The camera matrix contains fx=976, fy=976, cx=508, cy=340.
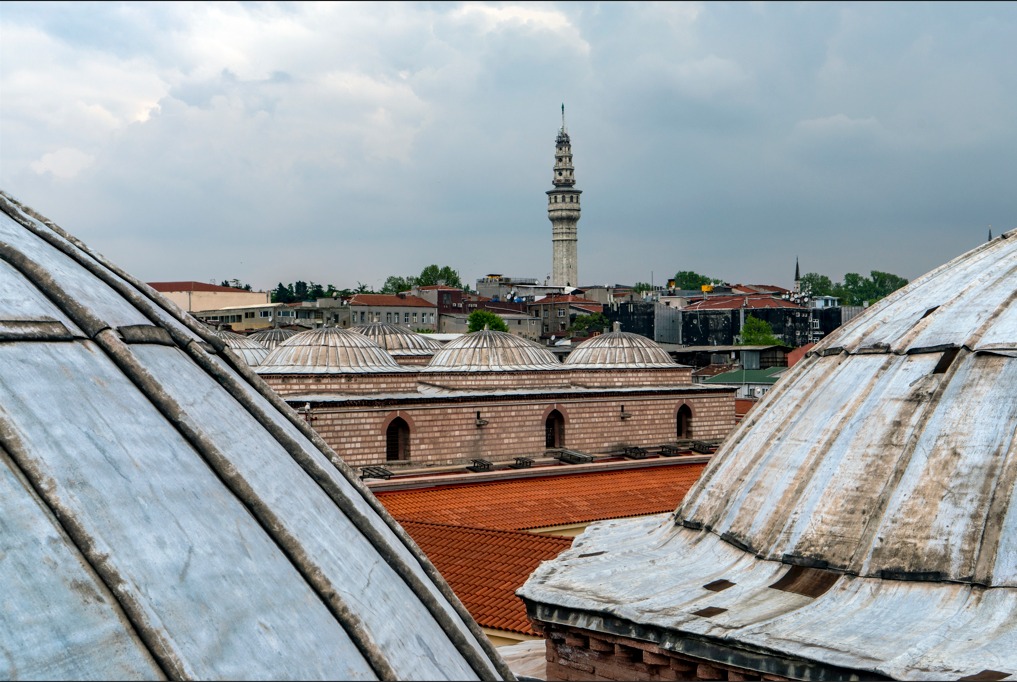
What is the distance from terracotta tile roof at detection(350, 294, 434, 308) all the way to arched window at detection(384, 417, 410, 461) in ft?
110

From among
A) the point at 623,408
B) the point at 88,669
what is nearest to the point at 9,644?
the point at 88,669

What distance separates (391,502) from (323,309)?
39466 mm

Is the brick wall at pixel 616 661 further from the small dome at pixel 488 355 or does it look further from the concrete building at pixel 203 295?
the concrete building at pixel 203 295

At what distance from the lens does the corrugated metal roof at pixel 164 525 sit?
2.53 meters

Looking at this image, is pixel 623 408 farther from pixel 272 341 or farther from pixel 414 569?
pixel 414 569

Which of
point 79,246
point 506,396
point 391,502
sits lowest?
point 391,502

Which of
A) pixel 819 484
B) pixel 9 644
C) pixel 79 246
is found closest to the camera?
pixel 9 644

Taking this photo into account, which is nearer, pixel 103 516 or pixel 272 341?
pixel 103 516

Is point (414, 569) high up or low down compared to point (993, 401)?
down

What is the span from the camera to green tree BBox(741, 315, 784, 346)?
157 ft

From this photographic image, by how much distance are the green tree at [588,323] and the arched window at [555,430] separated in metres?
33.9

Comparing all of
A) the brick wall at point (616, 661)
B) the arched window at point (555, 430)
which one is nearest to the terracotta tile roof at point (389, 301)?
the arched window at point (555, 430)

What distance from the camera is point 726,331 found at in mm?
51281

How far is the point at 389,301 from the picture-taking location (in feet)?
Result: 181
